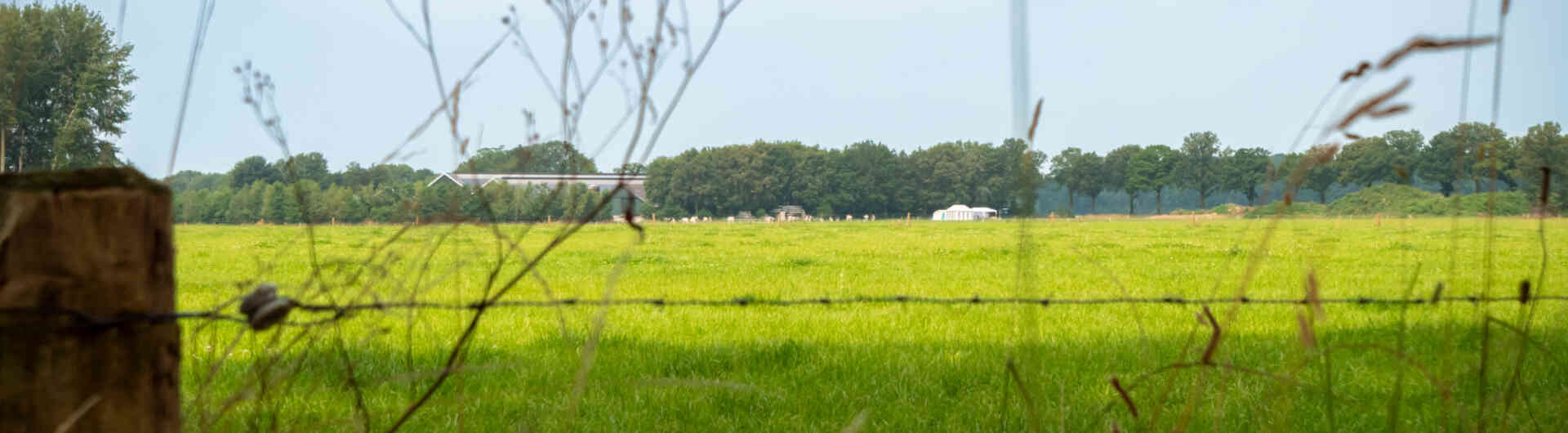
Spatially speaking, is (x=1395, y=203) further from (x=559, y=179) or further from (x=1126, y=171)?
(x=1126, y=171)

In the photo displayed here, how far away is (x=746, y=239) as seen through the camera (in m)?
23.1

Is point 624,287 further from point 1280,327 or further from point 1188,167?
point 1188,167

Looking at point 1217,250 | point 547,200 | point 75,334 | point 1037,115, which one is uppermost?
point 1037,115

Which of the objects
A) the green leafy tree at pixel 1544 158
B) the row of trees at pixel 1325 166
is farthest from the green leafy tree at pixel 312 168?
the green leafy tree at pixel 1544 158

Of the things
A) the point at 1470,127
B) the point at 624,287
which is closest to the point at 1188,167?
the point at 624,287

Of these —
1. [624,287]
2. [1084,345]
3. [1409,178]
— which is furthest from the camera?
[624,287]

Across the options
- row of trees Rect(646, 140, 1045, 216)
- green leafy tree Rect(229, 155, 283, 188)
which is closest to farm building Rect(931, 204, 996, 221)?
row of trees Rect(646, 140, 1045, 216)

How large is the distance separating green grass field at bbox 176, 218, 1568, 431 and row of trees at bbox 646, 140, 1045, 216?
5907 cm

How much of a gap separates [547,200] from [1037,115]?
3.19ft

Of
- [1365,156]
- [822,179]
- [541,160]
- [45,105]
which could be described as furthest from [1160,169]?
[541,160]

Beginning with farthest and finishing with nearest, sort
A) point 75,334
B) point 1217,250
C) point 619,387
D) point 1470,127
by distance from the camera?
point 1217,250, point 619,387, point 1470,127, point 75,334

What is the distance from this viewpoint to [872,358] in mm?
5395

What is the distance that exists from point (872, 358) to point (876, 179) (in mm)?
87546

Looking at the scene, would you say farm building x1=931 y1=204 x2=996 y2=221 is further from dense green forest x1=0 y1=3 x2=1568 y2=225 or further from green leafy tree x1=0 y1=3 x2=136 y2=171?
green leafy tree x1=0 y1=3 x2=136 y2=171
